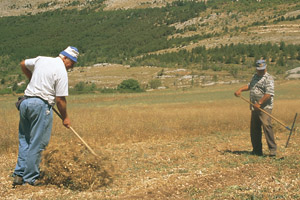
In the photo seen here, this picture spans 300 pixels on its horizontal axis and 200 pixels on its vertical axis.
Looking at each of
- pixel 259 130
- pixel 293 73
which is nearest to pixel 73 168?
pixel 259 130

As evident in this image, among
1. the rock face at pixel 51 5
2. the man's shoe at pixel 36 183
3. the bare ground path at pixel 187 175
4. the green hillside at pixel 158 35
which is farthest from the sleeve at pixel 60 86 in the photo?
the rock face at pixel 51 5

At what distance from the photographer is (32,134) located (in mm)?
6547

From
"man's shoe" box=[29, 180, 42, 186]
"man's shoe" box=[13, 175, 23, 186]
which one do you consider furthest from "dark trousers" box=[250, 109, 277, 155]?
"man's shoe" box=[13, 175, 23, 186]

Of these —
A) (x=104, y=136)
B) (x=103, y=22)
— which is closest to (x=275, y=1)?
(x=103, y=22)

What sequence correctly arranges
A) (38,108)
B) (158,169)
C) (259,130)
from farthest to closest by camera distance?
(259,130), (158,169), (38,108)

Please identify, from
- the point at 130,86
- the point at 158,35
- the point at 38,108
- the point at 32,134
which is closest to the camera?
the point at 38,108

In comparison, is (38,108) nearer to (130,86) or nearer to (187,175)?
(187,175)

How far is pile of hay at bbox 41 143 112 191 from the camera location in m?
6.63

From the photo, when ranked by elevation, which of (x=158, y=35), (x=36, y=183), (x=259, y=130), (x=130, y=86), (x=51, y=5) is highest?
(x=51, y=5)

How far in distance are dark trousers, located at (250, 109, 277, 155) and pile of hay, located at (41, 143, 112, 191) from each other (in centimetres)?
438

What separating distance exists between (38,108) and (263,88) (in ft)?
18.4

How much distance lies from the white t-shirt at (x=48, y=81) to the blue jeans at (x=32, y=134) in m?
0.14

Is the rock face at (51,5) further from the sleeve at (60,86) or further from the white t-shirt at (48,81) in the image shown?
the sleeve at (60,86)

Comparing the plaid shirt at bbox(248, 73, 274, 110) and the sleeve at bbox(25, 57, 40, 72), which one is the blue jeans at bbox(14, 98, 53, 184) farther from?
the plaid shirt at bbox(248, 73, 274, 110)
